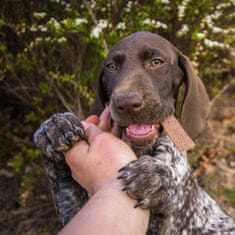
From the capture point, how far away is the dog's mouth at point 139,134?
2893 mm

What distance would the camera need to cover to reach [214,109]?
24.7 ft

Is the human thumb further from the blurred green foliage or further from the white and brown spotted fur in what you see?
the blurred green foliage

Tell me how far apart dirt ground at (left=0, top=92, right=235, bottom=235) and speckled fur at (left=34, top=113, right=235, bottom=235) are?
6.57 feet

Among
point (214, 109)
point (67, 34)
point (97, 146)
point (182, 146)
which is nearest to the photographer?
point (97, 146)

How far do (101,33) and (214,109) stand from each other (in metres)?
3.62

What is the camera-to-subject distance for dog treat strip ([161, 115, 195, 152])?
9.74ft

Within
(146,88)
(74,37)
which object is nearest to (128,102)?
(146,88)

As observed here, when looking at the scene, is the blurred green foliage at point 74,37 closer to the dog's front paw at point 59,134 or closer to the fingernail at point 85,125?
the fingernail at point 85,125

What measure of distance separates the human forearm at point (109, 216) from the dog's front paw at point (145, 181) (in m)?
0.05

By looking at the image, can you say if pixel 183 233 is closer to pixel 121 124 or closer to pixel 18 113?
pixel 121 124

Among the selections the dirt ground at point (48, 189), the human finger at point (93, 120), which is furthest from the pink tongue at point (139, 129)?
the dirt ground at point (48, 189)

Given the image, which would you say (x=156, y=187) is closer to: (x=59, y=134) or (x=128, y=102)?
(x=128, y=102)

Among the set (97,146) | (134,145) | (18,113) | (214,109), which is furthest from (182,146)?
(214,109)

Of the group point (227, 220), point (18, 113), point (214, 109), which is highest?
point (227, 220)
